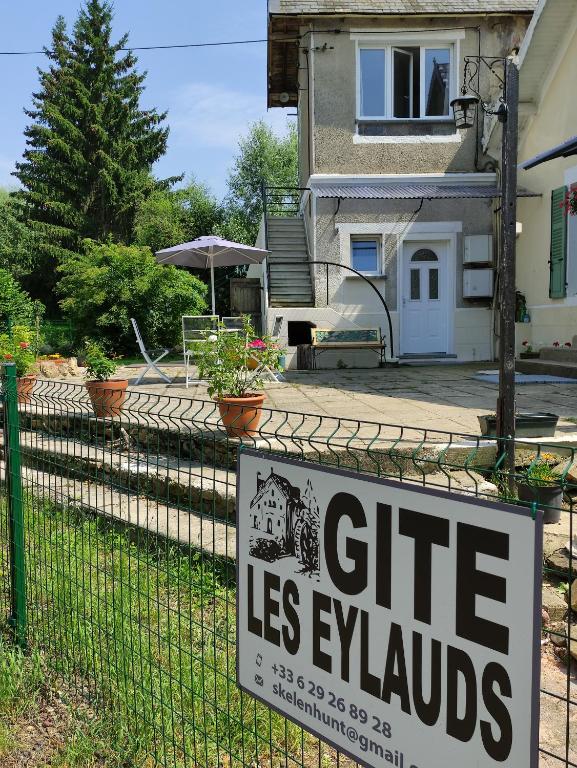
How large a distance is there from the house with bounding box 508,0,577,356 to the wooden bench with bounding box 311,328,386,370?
2.45m

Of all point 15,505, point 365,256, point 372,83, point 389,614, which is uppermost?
point 372,83

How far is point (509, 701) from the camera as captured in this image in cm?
125

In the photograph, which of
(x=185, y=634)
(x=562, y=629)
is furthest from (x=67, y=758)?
(x=562, y=629)

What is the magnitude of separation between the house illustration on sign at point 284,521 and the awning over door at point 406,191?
1054 cm

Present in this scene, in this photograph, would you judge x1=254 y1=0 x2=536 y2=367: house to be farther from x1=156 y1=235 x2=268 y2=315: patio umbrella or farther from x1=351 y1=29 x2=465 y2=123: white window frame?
x1=156 y1=235 x2=268 y2=315: patio umbrella

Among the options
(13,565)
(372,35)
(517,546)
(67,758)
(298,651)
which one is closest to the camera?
(517,546)

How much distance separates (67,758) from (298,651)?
4.35 ft

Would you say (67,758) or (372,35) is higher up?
(372,35)

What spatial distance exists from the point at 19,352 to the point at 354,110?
24.9 ft

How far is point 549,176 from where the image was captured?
36.8 feet

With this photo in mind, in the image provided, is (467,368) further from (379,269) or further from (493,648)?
(493,648)

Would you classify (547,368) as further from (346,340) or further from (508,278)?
(508,278)

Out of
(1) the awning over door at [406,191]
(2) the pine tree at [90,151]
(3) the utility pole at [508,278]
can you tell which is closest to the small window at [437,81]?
(1) the awning over door at [406,191]

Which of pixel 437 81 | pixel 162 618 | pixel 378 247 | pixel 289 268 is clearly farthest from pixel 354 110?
pixel 162 618
